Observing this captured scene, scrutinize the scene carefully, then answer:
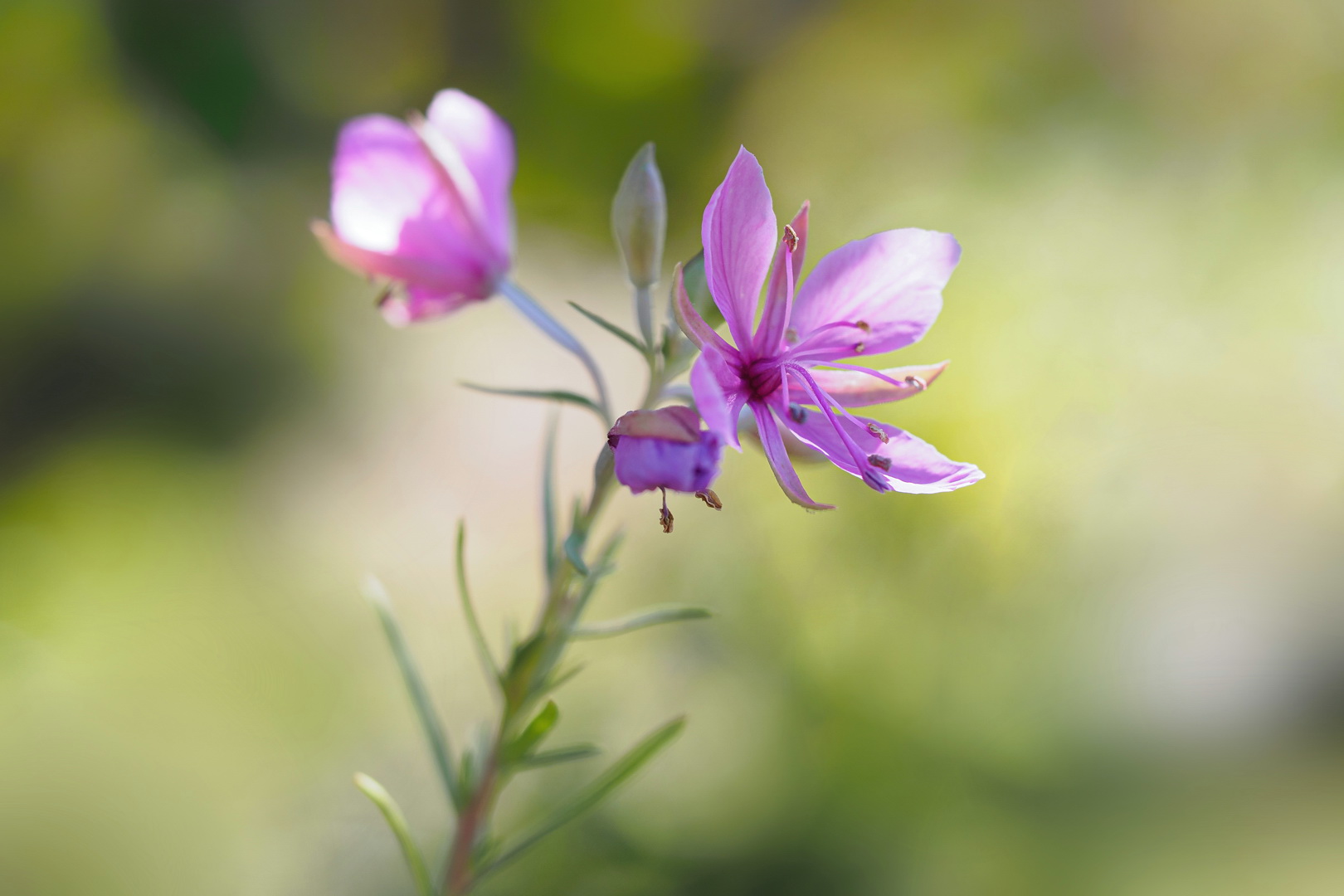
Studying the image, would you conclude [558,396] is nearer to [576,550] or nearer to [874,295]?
[576,550]

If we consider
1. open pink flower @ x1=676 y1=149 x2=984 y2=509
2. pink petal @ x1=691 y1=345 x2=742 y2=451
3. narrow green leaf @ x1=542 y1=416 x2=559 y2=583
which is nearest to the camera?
pink petal @ x1=691 y1=345 x2=742 y2=451

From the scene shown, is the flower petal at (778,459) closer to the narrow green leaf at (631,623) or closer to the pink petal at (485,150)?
the narrow green leaf at (631,623)

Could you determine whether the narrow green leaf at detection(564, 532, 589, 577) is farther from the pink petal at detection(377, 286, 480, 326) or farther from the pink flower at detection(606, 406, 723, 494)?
the pink petal at detection(377, 286, 480, 326)

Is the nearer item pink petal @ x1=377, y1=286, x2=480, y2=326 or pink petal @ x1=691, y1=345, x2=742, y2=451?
pink petal @ x1=691, y1=345, x2=742, y2=451

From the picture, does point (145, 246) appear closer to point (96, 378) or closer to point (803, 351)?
point (96, 378)

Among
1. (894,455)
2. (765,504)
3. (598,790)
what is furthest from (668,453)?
(765,504)

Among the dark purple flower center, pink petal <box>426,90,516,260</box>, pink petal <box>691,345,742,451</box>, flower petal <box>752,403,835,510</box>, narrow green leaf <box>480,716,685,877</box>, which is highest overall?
pink petal <box>426,90,516,260</box>

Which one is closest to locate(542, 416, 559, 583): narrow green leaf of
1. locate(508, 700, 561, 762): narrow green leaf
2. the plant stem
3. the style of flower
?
the plant stem
